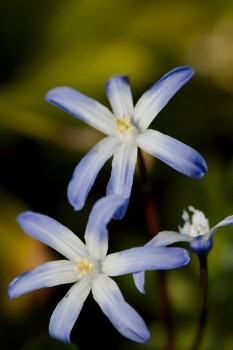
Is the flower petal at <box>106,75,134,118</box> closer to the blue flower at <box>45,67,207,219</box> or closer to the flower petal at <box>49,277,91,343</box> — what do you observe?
the blue flower at <box>45,67,207,219</box>

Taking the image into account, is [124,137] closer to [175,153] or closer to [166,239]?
[175,153]

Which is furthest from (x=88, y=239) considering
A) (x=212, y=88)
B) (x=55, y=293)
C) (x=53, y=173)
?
(x=212, y=88)

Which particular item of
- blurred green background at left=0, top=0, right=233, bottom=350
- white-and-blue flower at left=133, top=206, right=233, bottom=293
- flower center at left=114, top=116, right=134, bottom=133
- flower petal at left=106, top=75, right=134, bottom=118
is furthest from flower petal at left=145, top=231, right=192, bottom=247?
blurred green background at left=0, top=0, right=233, bottom=350

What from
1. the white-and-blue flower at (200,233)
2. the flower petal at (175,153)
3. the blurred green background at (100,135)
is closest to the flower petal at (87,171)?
the flower petal at (175,153)

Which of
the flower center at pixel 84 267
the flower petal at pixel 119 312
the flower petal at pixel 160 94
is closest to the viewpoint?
the flower petal at pixel 119 312

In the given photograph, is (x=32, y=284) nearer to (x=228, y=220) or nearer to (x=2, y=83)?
(x=228, y=220)

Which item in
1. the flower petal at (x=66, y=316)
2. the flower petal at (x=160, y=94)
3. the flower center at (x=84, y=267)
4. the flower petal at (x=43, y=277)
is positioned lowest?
the flower petal at (x=66, y=316)

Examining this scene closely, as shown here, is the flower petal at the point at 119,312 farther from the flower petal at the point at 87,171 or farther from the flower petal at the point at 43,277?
the flower petal at the point at 87,171
